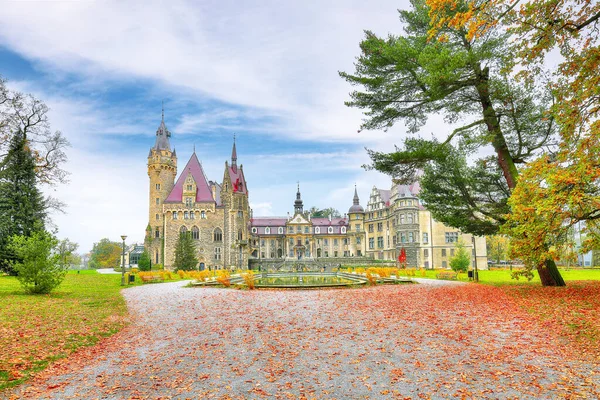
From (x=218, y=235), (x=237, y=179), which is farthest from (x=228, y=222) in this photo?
(x=237, y=179)

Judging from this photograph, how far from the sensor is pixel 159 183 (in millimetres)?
56312

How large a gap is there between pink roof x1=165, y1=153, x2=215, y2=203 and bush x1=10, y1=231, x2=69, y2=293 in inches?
1493

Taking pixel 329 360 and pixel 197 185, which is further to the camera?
pixel 197 185

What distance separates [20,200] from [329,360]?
106 feet

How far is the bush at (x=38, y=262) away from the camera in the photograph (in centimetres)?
1611

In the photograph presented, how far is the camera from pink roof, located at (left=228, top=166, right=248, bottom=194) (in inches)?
2242

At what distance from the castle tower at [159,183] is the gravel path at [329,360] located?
4558 cm

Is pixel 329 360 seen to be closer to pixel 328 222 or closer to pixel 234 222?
pixel 234 222

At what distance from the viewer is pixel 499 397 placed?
16.4ft

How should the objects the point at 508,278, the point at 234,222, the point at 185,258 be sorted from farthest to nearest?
the point at 234,222 < the point at 185,258 < the point at 508,278

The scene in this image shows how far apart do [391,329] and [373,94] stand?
10.4 meters

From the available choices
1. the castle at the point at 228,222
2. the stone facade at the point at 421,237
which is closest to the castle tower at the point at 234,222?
the castle at the point at 228,222

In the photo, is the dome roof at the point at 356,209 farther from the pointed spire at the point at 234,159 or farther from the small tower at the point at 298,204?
the pointed spire at the point at 234,159

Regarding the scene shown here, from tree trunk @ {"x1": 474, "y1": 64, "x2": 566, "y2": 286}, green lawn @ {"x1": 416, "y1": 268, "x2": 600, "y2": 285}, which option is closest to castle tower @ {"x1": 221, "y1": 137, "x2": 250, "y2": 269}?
green lawn @ {"x1": 416, "y1": 268, "x2": 600, "y2": 285}
